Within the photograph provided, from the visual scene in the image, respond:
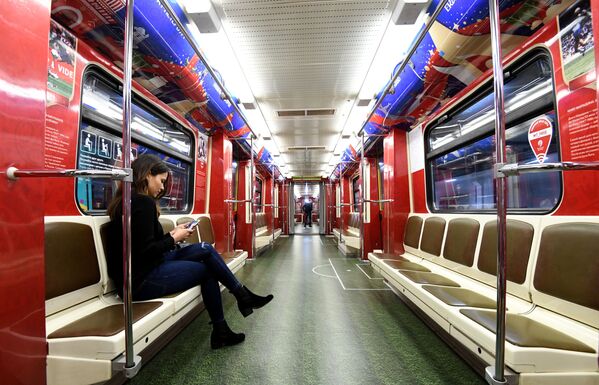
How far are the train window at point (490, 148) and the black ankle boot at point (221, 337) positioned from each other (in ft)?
8.25

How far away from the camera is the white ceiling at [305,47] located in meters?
2.21

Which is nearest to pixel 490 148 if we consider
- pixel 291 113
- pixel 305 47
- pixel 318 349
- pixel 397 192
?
pixel 397 192

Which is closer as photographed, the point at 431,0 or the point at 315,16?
the point at 431,0

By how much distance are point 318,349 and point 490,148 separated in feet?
8.51

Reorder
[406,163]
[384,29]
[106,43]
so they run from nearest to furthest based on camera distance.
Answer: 1. [106,43]
2. [384,29]
3. [406,163]

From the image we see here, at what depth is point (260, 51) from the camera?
2.80 meters

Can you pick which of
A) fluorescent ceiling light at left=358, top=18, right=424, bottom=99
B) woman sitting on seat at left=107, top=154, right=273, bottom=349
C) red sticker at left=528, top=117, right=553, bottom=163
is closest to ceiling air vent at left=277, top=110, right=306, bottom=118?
fluorescent ceiling light at left=358, top=18, right=424, bottom=99

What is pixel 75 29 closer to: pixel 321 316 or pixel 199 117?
pixel 199 117

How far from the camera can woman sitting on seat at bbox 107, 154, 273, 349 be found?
1691 millimetres

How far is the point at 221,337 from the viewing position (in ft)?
6.45

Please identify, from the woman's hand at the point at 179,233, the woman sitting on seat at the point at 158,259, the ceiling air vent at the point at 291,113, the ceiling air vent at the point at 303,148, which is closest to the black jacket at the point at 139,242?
the woman sitting on seat at the point at 158,259

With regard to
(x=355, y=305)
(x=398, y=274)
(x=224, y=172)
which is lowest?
(x=355, y=305)

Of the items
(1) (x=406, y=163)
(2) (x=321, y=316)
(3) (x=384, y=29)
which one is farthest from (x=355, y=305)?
(3) (x=384, y=29)

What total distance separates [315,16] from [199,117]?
2.02 meters
